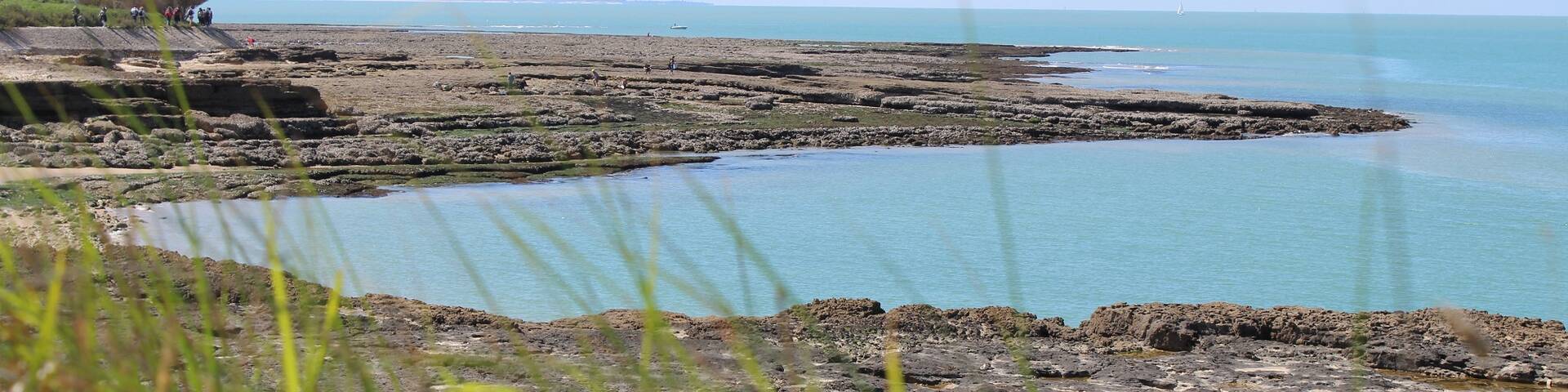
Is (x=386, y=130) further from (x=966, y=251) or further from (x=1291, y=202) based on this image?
(x=1291, y=202)

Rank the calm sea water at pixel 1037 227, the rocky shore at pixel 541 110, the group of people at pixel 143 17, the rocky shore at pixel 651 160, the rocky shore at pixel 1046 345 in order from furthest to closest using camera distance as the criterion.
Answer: the group of people at pixel 143 17 < the rocky shore at pixel 541 110 < the calm sea water at pixel 1037 227 < the rocky shore at pixel 1046 345 < the rocky shore at pixel 651 160

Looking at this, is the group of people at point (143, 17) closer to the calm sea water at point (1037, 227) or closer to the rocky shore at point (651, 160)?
the rocky shore at point (651, 160)

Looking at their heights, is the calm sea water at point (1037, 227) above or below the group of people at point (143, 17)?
above

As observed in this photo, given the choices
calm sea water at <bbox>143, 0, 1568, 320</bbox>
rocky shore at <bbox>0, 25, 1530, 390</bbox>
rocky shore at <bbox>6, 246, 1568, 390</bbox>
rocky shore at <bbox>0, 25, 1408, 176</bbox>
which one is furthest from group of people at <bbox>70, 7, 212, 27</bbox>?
rocky shore at <bbox>6, 246, 1568, 390</bbox>

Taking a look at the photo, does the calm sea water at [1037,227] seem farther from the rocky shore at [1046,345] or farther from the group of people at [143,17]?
the group of people at [143,17]

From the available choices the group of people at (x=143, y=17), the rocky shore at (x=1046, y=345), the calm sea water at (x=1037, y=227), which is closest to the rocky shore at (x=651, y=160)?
the rocky shore at (x=1046, y=345)

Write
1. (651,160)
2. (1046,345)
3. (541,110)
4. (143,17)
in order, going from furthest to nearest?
1. (143,17)
2. (541,110)
3. (1046,345)
4. (651,160)

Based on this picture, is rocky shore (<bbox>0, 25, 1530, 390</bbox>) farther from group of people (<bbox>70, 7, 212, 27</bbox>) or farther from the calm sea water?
group of people (<bbox>70, 7, 212, 27</bbox>)

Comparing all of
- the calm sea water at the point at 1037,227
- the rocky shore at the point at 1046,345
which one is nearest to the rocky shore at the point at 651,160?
the rocky shore at the point at 1046,345

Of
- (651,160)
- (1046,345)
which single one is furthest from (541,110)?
(651,160)

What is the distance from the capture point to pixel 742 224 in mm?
17047

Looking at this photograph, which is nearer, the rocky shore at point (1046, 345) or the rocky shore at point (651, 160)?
the rocky shore at point (651, 160)

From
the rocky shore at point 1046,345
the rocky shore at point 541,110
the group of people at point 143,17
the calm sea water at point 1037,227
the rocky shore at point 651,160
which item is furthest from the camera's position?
the group of people at point 143,17

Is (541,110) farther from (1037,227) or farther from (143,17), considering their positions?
(143,17)
